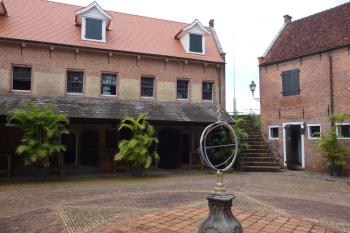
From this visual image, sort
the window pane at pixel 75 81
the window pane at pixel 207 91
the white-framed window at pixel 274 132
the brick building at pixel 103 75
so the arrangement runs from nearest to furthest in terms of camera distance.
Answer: the brick building at pixel 103 75, the window pane at pixel 75 81, the white-framed window at pixel 274 132, the window pane at pixel 207 91

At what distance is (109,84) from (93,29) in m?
3.22

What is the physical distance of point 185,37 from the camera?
19641 millimetres

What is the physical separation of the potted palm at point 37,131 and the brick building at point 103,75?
138 cm

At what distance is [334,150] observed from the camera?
14734 mm

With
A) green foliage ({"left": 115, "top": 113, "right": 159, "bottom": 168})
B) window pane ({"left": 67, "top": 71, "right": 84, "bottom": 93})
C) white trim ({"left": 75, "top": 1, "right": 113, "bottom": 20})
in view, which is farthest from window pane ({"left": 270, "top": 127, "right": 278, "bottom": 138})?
white trim ({"left": 75, "top": 1, "right": 113, "bottom": 20})

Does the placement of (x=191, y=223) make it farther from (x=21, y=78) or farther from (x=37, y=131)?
(x=21, y=78)

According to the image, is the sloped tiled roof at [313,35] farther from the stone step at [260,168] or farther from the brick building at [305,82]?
the stone step at [260,168]

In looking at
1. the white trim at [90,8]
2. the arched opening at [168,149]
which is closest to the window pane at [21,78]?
the white trim at [90,8]

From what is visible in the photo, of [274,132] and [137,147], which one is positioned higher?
[274,132]

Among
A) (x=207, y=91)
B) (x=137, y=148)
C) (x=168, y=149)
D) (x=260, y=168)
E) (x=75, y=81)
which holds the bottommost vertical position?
(x=260, y=168)

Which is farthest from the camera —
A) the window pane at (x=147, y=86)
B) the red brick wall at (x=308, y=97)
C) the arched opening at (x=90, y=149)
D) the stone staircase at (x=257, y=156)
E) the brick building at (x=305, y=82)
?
the window pane at (x=147, y=86)

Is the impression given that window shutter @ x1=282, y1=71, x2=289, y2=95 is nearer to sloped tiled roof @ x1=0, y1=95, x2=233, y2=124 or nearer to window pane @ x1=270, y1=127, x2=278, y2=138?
window pane @ x1=270, y1=127, x2=278, y2=138

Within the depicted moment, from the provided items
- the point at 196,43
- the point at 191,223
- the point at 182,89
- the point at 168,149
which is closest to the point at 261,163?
the point at 168,149

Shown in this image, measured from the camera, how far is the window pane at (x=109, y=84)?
17.1m
